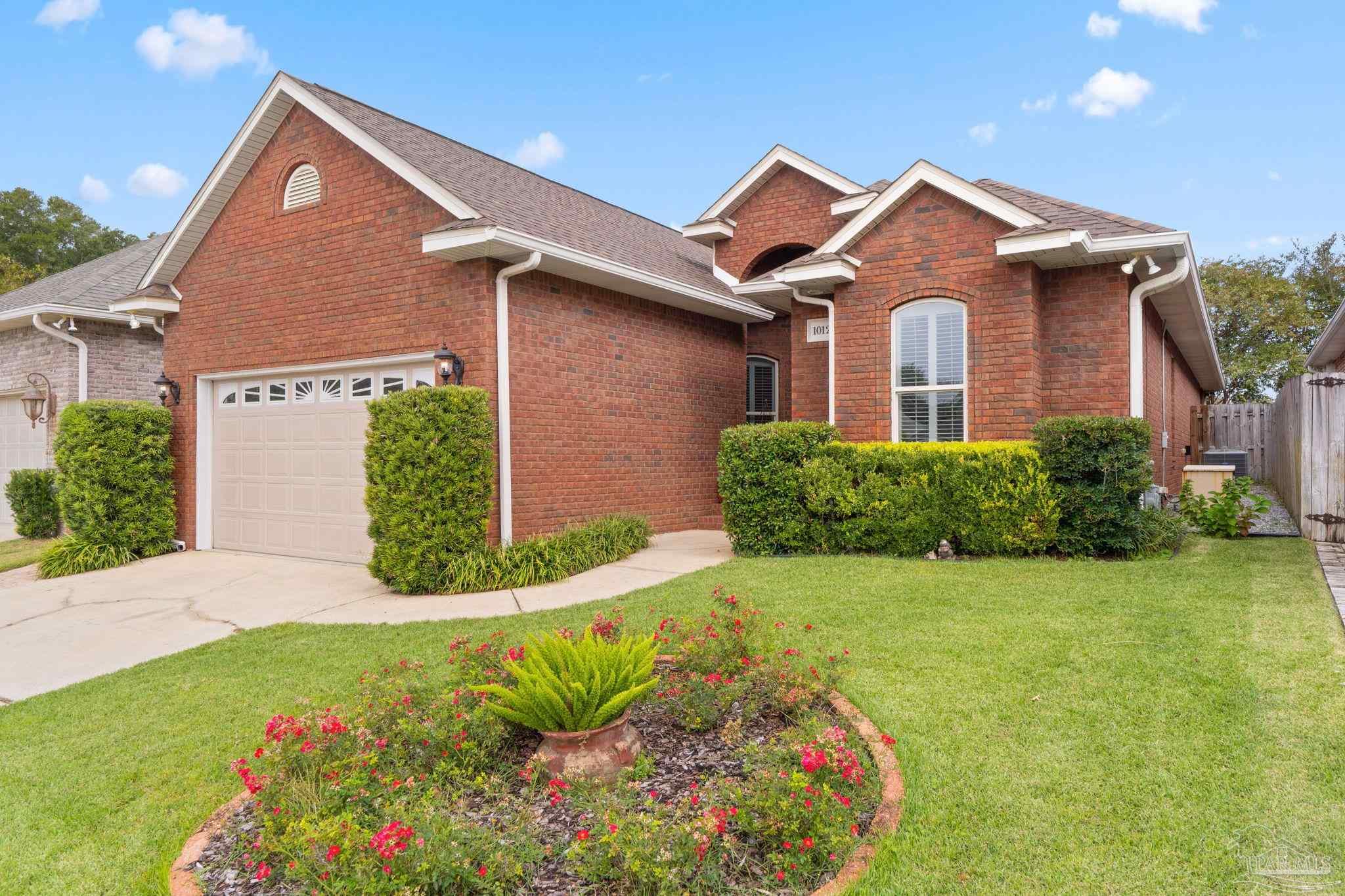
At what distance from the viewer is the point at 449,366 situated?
8742mm

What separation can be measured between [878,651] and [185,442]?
420 inches

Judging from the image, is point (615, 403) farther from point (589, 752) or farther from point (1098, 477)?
point (589, 752)

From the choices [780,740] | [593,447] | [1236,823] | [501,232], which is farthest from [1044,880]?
[593,447]

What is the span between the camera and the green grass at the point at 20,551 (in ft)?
35.2

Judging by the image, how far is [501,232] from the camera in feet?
27.2

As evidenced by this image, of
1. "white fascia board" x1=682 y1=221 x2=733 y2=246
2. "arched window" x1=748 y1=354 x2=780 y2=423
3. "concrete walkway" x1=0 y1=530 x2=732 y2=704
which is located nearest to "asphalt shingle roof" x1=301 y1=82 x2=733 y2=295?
"white fascia board" x1=682 y1=221 x2=733 y2=246

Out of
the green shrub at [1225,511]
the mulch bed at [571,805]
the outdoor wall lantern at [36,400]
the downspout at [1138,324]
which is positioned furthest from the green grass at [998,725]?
the outdoor wall lantern at [36,400]

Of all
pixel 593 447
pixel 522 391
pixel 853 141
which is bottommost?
pixel 593 447

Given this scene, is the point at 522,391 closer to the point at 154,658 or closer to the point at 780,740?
the point at 154,658

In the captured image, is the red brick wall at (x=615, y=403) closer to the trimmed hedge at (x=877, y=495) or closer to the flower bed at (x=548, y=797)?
the trimmed hedge at (x=877, y=495)

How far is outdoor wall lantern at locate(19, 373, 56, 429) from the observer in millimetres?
13078

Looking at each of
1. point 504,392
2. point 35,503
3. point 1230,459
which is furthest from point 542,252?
point 1230,459

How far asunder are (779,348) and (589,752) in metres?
10.7

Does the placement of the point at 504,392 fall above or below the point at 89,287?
below
